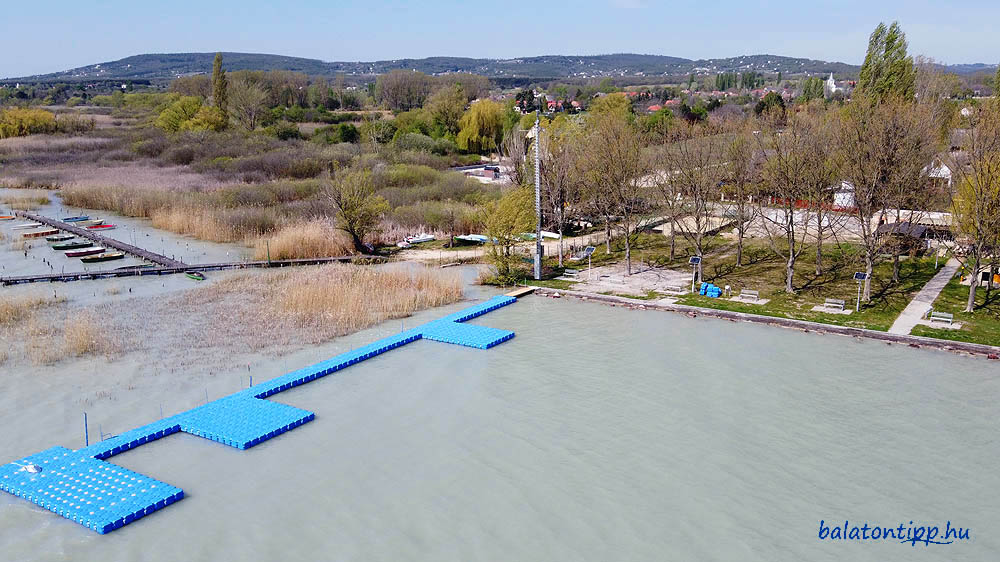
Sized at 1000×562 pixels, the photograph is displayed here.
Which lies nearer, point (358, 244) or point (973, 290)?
point (973, 290)

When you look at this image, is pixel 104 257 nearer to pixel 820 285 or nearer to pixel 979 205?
pixel 820 285

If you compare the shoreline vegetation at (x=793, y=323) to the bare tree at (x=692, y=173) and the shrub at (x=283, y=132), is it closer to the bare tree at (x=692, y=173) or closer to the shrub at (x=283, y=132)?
the bare tree at (x=692, y=173)

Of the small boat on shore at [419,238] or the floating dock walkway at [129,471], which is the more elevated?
the small boat on shore at [419,238]

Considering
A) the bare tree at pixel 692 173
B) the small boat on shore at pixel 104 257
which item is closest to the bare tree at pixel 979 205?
the bare tree at pixel 692 173

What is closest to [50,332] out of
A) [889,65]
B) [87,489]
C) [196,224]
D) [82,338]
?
[82,338]

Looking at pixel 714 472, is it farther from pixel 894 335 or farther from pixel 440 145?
pixel 440 145

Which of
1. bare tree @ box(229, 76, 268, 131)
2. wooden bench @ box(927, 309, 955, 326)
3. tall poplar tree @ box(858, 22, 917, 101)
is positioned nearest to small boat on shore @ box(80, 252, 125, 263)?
wooden bench @ box(927, 309, 955, 326)
